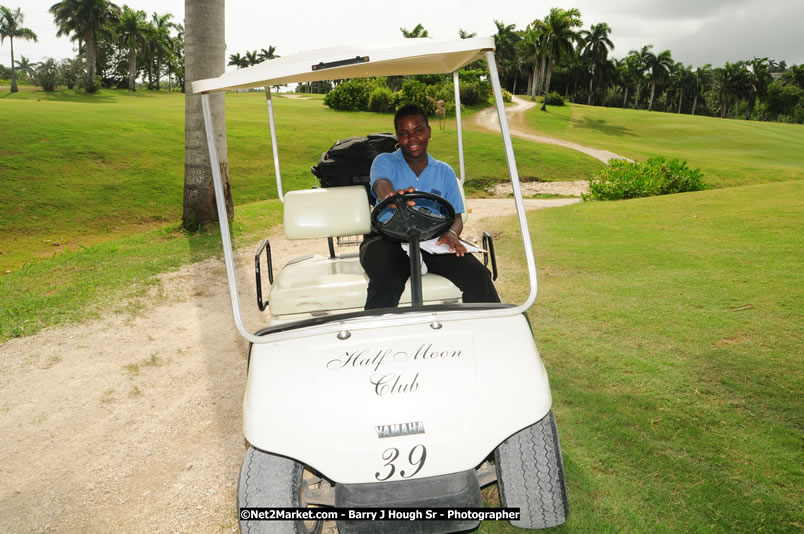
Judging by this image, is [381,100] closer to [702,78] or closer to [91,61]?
[91,61]

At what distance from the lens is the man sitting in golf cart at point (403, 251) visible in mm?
2959

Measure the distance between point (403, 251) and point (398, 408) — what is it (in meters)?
1.41

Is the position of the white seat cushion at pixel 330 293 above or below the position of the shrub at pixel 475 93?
below

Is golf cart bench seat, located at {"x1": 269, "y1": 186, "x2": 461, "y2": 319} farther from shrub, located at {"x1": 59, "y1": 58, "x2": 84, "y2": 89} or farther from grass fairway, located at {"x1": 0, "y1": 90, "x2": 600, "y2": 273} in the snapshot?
shrub, located at {"x1": 59, "y1": 58, "x2": 84, "y2": 89}

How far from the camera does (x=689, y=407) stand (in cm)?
324

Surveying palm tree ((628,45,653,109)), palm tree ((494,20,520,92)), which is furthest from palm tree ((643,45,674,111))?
palm tree ((494,20,520,92))

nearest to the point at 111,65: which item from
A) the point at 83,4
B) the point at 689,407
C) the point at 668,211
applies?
the point at 83,4

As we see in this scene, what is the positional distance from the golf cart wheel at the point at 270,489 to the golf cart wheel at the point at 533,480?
2.41 ft

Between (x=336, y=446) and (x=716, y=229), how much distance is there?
24.0ft

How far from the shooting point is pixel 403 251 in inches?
125

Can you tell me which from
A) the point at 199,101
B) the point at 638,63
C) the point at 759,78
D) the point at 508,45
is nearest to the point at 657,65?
the point at 638,63

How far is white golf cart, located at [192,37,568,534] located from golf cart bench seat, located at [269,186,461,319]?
0.84 metres

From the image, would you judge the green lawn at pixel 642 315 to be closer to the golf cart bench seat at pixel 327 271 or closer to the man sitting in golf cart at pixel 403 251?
the man sitting in golf cart at pixel 403 251

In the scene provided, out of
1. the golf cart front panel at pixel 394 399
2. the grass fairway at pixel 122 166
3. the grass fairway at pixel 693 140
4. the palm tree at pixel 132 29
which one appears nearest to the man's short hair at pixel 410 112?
the golf cart front panel at pixel 394 399
